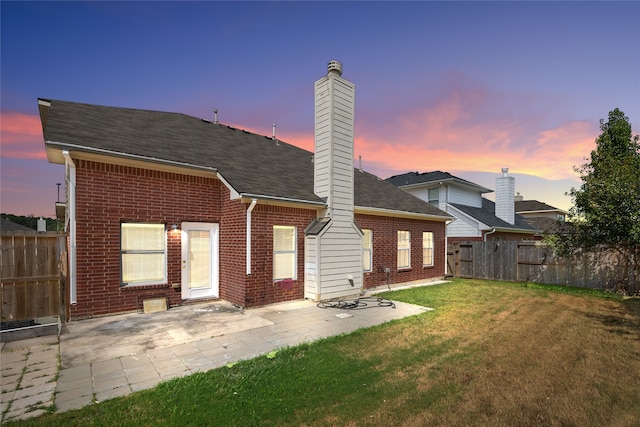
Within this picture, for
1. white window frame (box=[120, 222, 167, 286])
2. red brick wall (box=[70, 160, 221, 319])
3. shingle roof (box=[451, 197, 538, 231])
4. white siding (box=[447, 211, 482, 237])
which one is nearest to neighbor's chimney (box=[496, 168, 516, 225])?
shingle roof (box=[451, 197, 538, 231])

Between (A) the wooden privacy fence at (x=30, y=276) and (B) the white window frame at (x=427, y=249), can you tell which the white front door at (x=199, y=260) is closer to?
(A) the wooden privacy fence at (x=30, y=276)

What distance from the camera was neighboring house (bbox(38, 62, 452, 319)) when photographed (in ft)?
23.3

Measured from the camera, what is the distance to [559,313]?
8141mm

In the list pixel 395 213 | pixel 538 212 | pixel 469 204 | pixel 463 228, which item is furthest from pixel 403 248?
pixel 538 212

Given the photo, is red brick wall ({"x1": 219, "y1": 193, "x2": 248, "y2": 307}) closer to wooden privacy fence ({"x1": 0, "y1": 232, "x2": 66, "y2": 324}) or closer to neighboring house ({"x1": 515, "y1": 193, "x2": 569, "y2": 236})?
wooden privacy fence ({"x1": 0, "y1": 232, "x2": 66, "y2": 324})

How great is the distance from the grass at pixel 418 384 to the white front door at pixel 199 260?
4681 mm

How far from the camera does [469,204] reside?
22.0 meters

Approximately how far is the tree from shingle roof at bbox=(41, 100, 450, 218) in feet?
19.3

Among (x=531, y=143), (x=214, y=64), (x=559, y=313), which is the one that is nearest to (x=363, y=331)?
(x=559, y=313)

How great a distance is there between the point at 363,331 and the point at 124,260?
6107mm

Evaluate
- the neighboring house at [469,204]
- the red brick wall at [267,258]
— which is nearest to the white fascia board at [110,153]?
the red brick wall at [267,258]

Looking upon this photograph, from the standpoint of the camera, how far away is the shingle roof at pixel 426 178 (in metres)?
20.2

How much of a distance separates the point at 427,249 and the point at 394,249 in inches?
112

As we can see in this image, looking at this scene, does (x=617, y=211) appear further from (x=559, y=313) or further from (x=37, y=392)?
(x=37, y=392)
